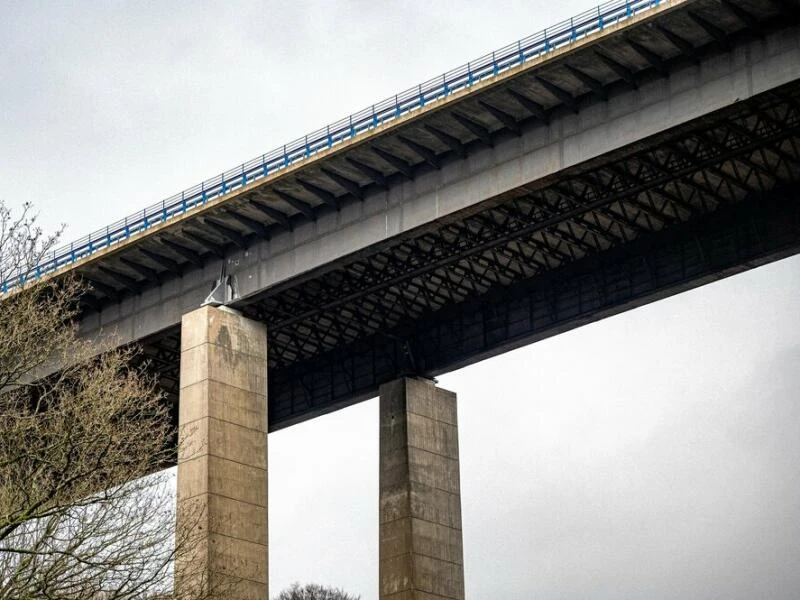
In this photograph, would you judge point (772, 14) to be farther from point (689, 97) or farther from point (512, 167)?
point (512, 167)

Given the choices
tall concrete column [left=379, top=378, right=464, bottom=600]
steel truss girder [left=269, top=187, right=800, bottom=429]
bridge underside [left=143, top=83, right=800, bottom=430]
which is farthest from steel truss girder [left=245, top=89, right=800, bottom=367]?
tall concrete column [left=379, top=378, right=464, bottom=600]

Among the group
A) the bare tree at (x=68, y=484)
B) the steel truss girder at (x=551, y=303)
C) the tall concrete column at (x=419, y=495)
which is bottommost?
the bare tree at (x=68, y=484)

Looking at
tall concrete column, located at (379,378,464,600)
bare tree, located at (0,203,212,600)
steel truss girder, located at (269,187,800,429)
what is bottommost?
bare tree, located at (0,203,212,600)

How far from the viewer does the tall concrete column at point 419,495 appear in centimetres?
6612

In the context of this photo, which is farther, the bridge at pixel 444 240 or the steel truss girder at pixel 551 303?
the steel truss girder at pixel 551 303

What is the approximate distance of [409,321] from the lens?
69500 mm

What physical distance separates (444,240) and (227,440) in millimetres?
10455

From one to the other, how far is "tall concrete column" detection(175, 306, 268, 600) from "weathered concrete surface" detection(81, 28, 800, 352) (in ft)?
6.49

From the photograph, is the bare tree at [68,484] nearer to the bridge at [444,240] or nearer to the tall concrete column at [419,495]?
the bridge at [444,240]

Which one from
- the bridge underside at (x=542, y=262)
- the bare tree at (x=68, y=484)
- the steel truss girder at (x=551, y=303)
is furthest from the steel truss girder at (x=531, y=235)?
the bare tree at (x=68, y=484)

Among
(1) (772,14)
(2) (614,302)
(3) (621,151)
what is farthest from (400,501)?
(1) (772,14)

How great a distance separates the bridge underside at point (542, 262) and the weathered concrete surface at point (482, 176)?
44cm

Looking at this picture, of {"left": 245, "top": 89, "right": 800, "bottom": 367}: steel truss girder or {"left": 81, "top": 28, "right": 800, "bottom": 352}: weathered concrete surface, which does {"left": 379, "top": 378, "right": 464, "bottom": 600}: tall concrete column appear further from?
{"left": 81, "top": 28, "right": 800, "bottom": 352}: weathered concrete surface

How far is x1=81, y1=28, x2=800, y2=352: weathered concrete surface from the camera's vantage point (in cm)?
4950
